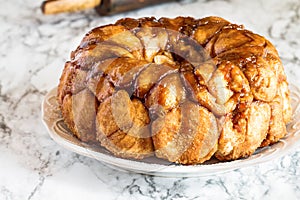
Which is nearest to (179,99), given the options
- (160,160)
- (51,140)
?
(160,160)

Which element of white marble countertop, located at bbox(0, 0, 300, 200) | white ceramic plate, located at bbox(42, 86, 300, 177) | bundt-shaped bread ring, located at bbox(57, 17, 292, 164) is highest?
bundt-shaped bread ring, located at bbox(57, 17, 292, 164)

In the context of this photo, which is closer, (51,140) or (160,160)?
(160,160)

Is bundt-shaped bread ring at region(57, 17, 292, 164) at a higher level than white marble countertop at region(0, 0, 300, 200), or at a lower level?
A: higher

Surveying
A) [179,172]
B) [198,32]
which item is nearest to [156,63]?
[198,32]

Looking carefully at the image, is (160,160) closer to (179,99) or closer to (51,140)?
(179,99)

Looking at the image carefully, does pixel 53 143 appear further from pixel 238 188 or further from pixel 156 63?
pixel 238 188

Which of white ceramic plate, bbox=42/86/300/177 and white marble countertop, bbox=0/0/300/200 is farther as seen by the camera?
white marble countertop, bbox=0/0/300/200
